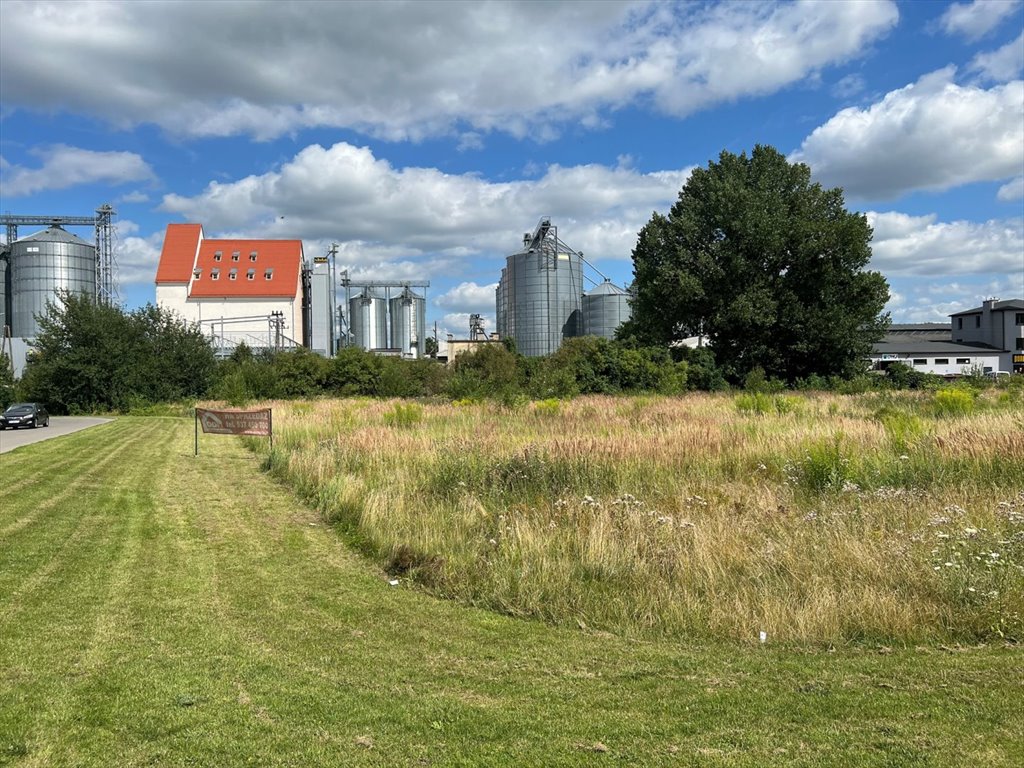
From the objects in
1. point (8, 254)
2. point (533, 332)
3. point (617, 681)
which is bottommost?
point (617, 681)

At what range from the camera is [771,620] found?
547 centimetres

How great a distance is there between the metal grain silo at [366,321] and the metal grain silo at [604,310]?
40364mm

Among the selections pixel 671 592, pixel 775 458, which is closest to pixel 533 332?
pixel 775 458

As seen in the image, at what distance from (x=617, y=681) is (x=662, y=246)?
45068mm

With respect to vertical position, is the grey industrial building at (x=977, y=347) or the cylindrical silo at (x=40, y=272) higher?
the cylindrical silo at (x=40, y=272)

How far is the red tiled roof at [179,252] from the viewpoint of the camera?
247 feet

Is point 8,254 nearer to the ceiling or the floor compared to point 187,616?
nearer to the ceiling

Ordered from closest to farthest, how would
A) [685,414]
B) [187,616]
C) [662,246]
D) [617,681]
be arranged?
1. [617,681]
2. [187,616]
3. [685,414]
4. [662,246]

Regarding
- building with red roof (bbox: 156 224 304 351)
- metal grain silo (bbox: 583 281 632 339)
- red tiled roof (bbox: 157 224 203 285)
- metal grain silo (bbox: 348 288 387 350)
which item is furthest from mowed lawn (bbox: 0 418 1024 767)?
metal grain silo (bbox: 348 288 387 350)

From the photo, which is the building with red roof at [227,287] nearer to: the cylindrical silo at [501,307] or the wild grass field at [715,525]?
the cylindrical silo at [501,307]

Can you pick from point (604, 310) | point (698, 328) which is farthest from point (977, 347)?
point (698, 328)

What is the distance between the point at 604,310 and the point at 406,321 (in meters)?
42.7

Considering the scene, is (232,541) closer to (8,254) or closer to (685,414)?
(685,414)

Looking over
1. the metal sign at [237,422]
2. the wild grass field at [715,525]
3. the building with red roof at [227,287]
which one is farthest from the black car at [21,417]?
the building with red roof at [227,287]
